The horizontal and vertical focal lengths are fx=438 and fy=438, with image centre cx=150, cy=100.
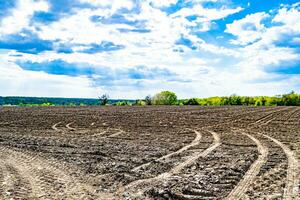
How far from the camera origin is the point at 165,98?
457 feet

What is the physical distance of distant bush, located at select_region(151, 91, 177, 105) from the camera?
134363mm

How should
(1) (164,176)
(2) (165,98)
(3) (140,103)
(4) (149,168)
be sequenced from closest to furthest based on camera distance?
1. (1) (164,176)
2. (4) (149,168)
3. (3) (140,103)
4. (2) (165,98)

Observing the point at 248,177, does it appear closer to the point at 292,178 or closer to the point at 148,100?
the point at 292,178

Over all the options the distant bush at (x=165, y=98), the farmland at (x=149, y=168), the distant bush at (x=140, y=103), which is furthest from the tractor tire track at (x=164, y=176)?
the distant bush at (x=165, y=98)

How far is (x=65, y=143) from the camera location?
20031 mm

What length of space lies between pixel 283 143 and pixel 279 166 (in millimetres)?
6752

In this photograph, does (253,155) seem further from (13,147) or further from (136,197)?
(13,147)

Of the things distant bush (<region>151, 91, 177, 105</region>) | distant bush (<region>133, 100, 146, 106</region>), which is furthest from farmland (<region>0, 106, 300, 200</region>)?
distant bush (<region>151, 91, 177, 105</region>)

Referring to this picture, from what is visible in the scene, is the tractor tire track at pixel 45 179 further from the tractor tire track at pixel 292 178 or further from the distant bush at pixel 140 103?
the distant bush at pixel 140 103

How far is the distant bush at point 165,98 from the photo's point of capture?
134363mm

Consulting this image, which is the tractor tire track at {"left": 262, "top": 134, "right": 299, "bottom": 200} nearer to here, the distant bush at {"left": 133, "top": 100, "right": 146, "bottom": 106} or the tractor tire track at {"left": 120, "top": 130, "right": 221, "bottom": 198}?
the tractor tire track at {"left": 120, "top": 130, "right": 221, "bottom": 198}

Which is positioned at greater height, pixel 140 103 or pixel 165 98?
pixel 165 98

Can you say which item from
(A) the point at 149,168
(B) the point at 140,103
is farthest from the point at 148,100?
(A) the point at 149,168

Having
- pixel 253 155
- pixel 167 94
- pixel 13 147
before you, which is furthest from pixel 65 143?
pixel 167 94
